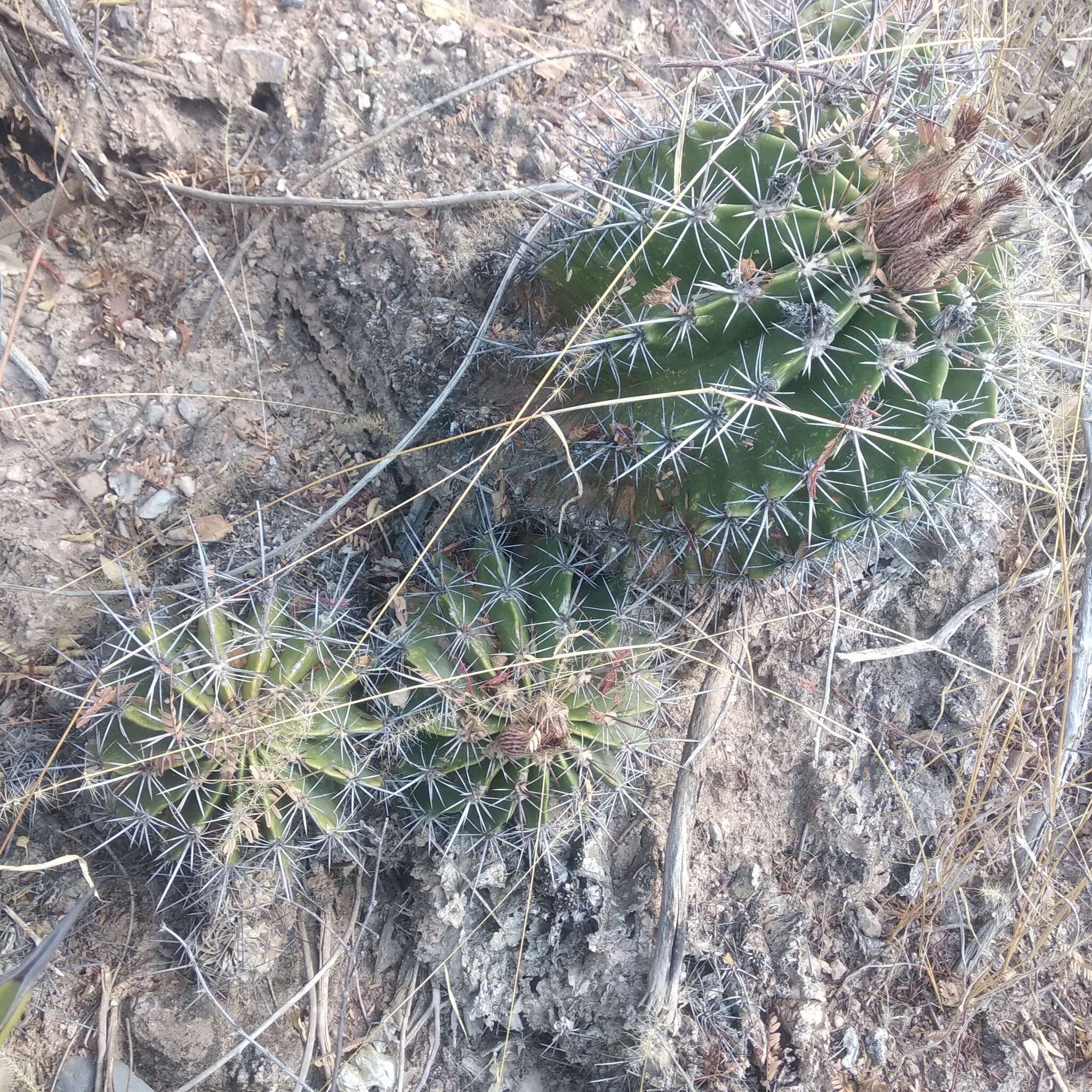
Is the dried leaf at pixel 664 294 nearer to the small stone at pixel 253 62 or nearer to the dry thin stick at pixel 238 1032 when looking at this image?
the small stone at pixel 253 62

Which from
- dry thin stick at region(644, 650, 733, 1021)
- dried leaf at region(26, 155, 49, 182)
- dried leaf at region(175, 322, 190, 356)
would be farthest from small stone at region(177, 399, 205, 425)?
dry thin stick at region(644, 650, 733, 1021)

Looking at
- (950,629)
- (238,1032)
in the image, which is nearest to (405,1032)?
(238,1032)

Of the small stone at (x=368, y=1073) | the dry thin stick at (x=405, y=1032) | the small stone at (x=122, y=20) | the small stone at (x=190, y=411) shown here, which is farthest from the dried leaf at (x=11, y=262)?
the small stone at (x=368, y=1073)

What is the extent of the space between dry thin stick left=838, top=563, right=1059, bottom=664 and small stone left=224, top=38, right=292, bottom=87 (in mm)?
2610

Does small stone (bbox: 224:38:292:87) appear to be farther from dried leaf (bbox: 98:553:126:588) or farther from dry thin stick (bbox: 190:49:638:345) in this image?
dried leaf (bbox: 98:553:126:588)

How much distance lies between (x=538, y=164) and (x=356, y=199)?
2.03 ft

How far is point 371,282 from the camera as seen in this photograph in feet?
8.20

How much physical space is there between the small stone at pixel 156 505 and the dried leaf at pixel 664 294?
1.60 meters

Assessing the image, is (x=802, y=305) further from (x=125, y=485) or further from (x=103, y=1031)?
(x=103, y=1031)

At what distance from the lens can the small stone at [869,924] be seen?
2396mm

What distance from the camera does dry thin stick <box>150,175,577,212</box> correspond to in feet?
8.00

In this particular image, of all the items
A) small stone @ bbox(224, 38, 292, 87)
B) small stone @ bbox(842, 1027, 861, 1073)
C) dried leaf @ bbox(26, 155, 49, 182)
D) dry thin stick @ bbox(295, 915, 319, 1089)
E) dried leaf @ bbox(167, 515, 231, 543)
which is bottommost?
small stone @ bbox(842, 1027, 861, 1073)

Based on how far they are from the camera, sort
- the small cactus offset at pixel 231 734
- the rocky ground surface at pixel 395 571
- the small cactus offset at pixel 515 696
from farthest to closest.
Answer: the rocky ground surface at pixel 395 571 → the small cactus offset at pixel 515 696 → the small cactus offset at pixel 231 734

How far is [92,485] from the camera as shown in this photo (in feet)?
7.86
